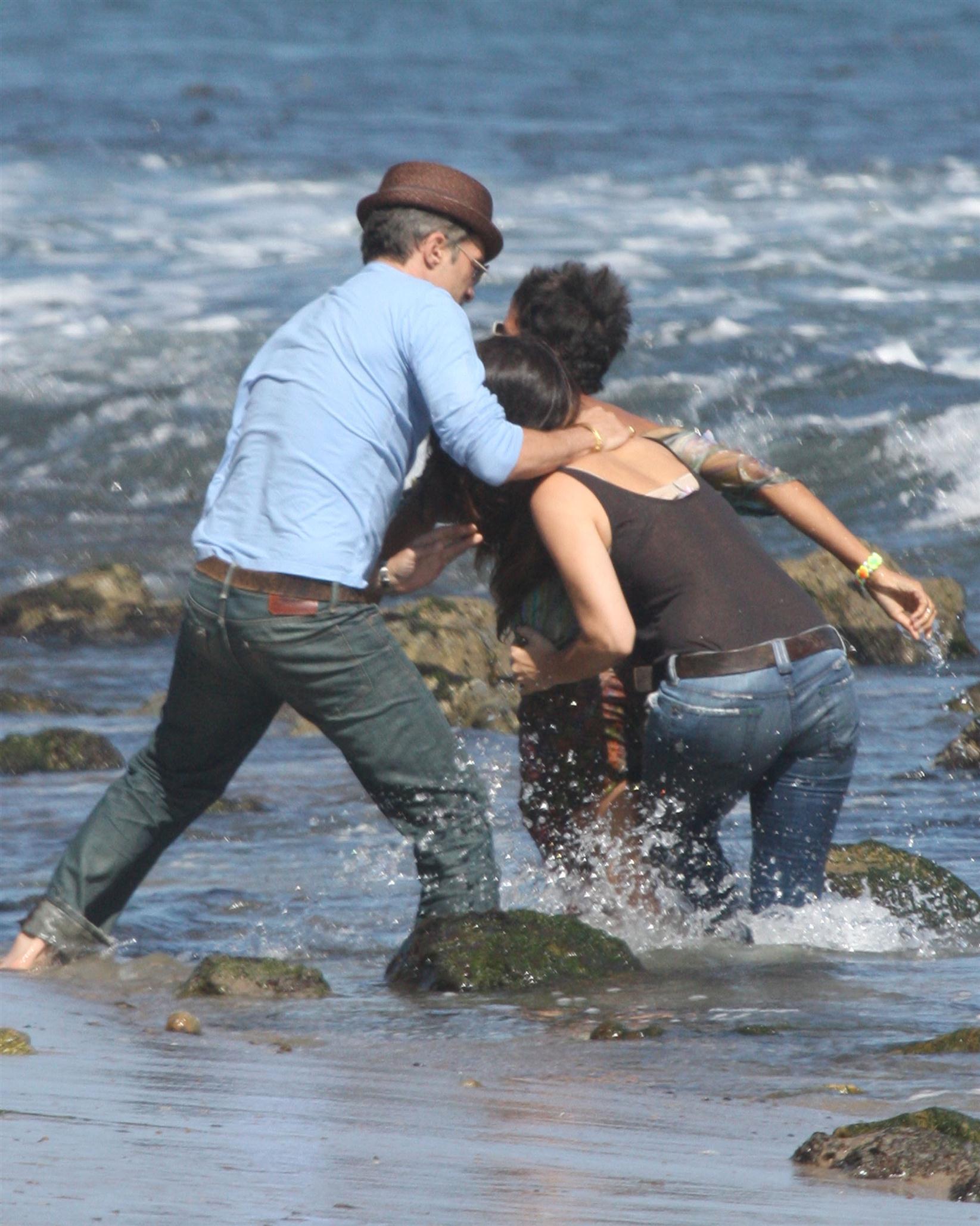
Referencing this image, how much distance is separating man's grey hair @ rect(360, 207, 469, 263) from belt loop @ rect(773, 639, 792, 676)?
3.69ft

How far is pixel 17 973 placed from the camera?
4832 mm

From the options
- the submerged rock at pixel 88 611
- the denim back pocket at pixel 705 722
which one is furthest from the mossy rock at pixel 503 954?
the submerged rock at pixel 88 611

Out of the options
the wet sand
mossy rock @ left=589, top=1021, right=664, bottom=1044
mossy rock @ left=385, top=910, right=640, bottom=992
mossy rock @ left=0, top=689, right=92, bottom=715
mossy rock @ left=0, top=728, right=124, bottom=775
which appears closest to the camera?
the wet sand

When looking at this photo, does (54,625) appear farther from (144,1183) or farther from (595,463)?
(144,1183)

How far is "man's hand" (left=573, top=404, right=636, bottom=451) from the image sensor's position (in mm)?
4531

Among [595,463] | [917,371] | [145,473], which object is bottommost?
[145,473]

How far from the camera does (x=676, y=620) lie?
176 inches

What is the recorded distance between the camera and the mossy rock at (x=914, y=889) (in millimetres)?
5289

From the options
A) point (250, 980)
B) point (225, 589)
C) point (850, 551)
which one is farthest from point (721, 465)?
point (250, 980)

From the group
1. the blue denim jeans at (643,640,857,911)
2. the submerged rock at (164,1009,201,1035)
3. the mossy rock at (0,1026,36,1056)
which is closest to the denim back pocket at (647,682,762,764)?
the blue denim jeans at (643,640,857,911)

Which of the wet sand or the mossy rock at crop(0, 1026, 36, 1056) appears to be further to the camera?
the mossy rock at crop(0, 1026, 36, 1056)

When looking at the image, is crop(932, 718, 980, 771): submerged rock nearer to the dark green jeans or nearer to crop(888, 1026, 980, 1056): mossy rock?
the dark green jeans

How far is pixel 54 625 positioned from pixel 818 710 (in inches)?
252

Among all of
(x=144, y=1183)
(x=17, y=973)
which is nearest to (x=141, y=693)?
(x=17, y=973)
